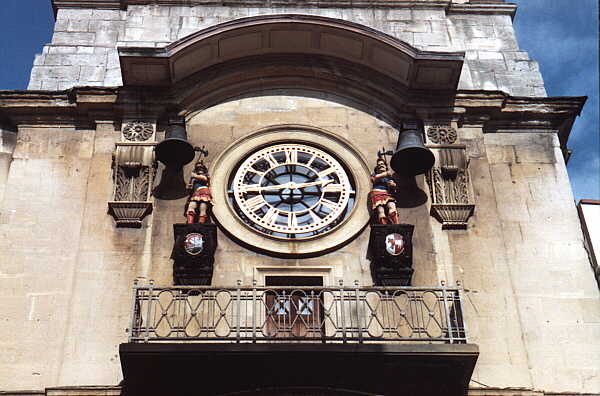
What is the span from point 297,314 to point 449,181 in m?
4.11

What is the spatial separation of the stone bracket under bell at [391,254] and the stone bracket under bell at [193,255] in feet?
8.21

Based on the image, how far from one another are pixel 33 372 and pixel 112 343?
1.15 metres

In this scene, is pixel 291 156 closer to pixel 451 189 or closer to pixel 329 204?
pixel 329 204

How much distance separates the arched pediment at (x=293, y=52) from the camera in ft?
54.2

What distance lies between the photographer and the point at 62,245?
1515 cm

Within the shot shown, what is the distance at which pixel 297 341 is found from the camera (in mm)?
14133

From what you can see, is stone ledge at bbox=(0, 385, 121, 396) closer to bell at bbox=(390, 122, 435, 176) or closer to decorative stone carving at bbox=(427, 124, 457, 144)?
bell at bbox=(390, 122, 435, 176)

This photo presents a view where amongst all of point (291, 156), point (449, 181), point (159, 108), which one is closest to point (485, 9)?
point (449, 181)

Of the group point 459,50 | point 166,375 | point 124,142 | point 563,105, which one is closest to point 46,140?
point 124,142

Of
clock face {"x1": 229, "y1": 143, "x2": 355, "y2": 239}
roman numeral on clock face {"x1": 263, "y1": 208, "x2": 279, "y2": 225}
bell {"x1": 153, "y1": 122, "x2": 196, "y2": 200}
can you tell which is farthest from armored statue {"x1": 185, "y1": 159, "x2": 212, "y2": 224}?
roman numeral on clock face {"x1": 263, "y1": 208, "x2": 279, "y2": 225}

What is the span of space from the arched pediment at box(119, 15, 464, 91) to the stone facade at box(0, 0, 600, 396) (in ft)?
1.51

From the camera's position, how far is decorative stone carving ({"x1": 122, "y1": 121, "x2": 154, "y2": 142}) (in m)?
16.5

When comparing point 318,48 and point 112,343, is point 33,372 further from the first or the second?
point 318,48

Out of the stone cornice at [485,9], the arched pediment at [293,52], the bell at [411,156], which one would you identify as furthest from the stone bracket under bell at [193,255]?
the stone cornice at [485,9]
